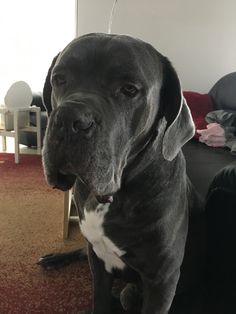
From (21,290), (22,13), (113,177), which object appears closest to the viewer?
(113,177)

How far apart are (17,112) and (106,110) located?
2444mm

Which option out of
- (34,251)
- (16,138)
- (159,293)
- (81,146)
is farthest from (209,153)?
(16,138)

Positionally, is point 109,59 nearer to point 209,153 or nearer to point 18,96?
point 209,153

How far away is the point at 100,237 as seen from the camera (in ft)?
3.29

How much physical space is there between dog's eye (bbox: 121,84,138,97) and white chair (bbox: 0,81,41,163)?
2.40 metres

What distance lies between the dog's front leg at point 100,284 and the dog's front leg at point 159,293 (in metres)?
0.18

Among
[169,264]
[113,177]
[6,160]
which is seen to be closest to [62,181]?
[113,177]

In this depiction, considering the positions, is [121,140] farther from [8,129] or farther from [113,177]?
[8,129]

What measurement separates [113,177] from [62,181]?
13 centimetres

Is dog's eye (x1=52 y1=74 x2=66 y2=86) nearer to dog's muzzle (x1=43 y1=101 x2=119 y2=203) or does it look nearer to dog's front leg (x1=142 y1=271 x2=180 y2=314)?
dog's muzzle (x1=43 y1=101 x2=119 y2=203)

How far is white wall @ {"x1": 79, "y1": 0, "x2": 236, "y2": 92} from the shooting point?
3541 millimetres

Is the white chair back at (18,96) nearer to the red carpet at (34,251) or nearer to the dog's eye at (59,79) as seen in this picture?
the red carpet at (34,251)

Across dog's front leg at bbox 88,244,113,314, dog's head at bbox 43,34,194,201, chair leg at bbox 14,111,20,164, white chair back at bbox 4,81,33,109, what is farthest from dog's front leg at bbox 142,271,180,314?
white chair back at bbox 4,81,33,109

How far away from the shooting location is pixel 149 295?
101 centimetres
